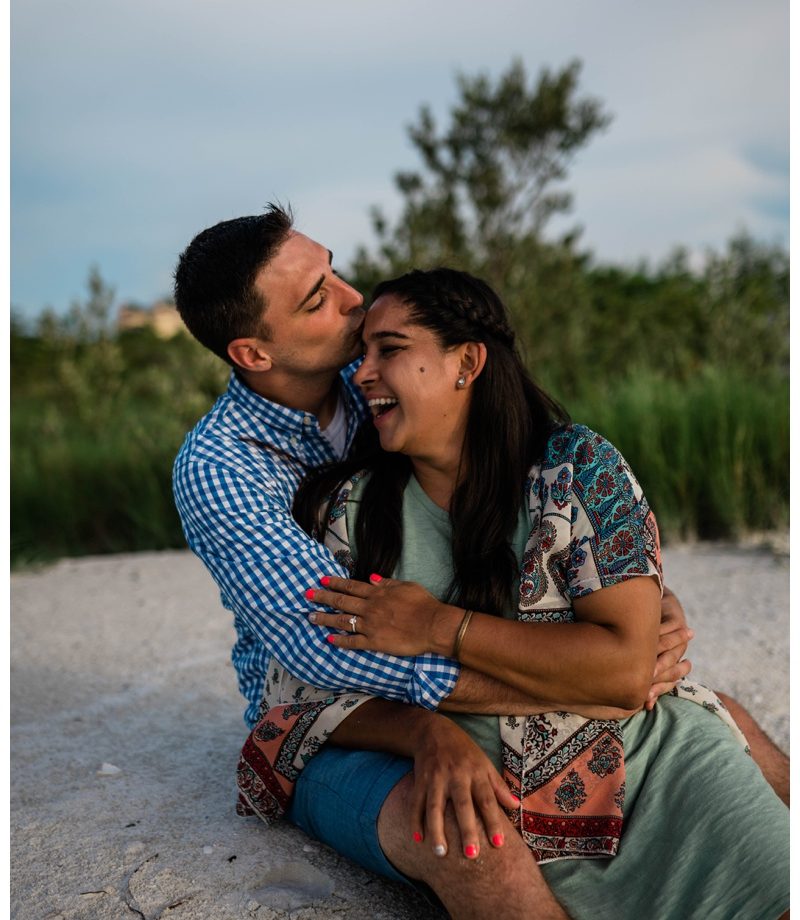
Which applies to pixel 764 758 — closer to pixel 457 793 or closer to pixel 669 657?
pixel 669 657

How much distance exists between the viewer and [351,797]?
2385 millimetres

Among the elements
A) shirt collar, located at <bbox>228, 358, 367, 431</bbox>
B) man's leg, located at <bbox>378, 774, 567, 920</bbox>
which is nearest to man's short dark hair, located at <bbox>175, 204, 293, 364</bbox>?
shirt collar, located at <bbox>228, 358, 367, 431</bbox>

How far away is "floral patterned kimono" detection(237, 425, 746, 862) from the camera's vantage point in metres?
2.27

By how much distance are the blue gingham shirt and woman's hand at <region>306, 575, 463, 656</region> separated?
0.03 meters

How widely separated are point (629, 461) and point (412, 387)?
502cm

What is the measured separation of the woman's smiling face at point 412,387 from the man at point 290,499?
320 mm

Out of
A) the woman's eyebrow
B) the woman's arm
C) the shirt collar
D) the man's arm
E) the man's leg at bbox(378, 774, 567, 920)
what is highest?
the woman's eyebrow

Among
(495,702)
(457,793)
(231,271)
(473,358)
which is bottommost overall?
(457,793)

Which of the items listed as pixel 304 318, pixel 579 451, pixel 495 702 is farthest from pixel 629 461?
pixel 495 702

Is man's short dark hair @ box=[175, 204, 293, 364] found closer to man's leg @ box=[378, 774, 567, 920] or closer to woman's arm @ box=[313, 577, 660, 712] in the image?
woman's arm @ box=[313, 577, 660, 712]

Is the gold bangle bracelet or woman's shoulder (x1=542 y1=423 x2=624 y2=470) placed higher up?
woman's shoulder (x1=542 y1=423 x2=624 y2=470)

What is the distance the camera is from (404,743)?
232cm

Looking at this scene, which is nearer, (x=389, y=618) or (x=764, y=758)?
(x=389, y=618)

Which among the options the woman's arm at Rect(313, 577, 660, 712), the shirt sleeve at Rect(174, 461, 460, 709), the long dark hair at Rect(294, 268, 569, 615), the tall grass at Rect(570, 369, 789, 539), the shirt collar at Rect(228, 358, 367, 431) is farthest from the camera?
the tall grass at Rect(570, 369, 789, 539)
